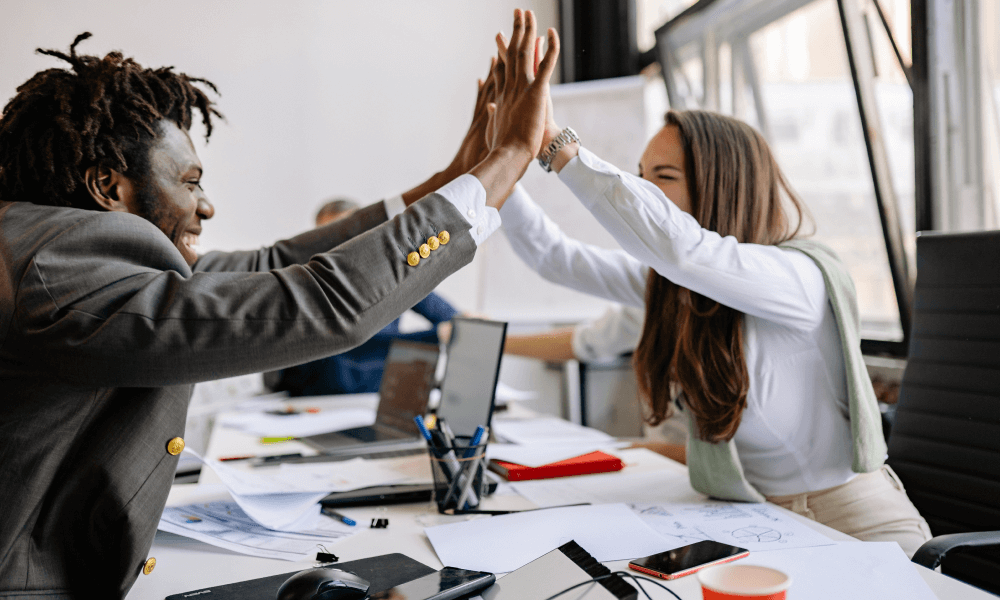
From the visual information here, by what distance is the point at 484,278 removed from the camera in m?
3.88

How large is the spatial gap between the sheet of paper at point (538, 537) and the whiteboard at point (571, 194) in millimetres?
2525

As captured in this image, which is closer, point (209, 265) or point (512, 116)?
point (512, 116)

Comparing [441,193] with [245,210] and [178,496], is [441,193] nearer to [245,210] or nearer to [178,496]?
[178,496]

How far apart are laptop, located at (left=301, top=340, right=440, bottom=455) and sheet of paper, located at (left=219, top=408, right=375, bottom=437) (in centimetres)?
8

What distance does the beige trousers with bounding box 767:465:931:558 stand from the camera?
1.18m

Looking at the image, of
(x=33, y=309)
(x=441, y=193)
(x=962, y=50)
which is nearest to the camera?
(x=33, y=309)

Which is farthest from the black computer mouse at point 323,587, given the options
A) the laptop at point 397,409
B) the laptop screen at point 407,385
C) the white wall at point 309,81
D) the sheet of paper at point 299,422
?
the white wall at point 309,81

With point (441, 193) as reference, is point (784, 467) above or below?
below

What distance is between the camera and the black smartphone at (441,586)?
76 centimetres

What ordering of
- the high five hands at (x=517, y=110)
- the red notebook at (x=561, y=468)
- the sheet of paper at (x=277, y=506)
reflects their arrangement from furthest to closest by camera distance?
1. the red notebook at (x=561, y=468)
2. the sheet of paper at (x=277, y=506)
3. the high five hands at (x=517, y=110)

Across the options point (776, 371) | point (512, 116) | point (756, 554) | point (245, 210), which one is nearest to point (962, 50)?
point (776, 371)

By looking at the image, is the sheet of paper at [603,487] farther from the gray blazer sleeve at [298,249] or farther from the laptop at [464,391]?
the gray blazer sleeve at [298,249]

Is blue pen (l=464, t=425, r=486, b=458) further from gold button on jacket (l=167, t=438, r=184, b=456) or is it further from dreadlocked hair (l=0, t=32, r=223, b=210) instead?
dreadlocked hair (l=0, t=32, r=223, b=210)

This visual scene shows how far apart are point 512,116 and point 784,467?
0.77m
